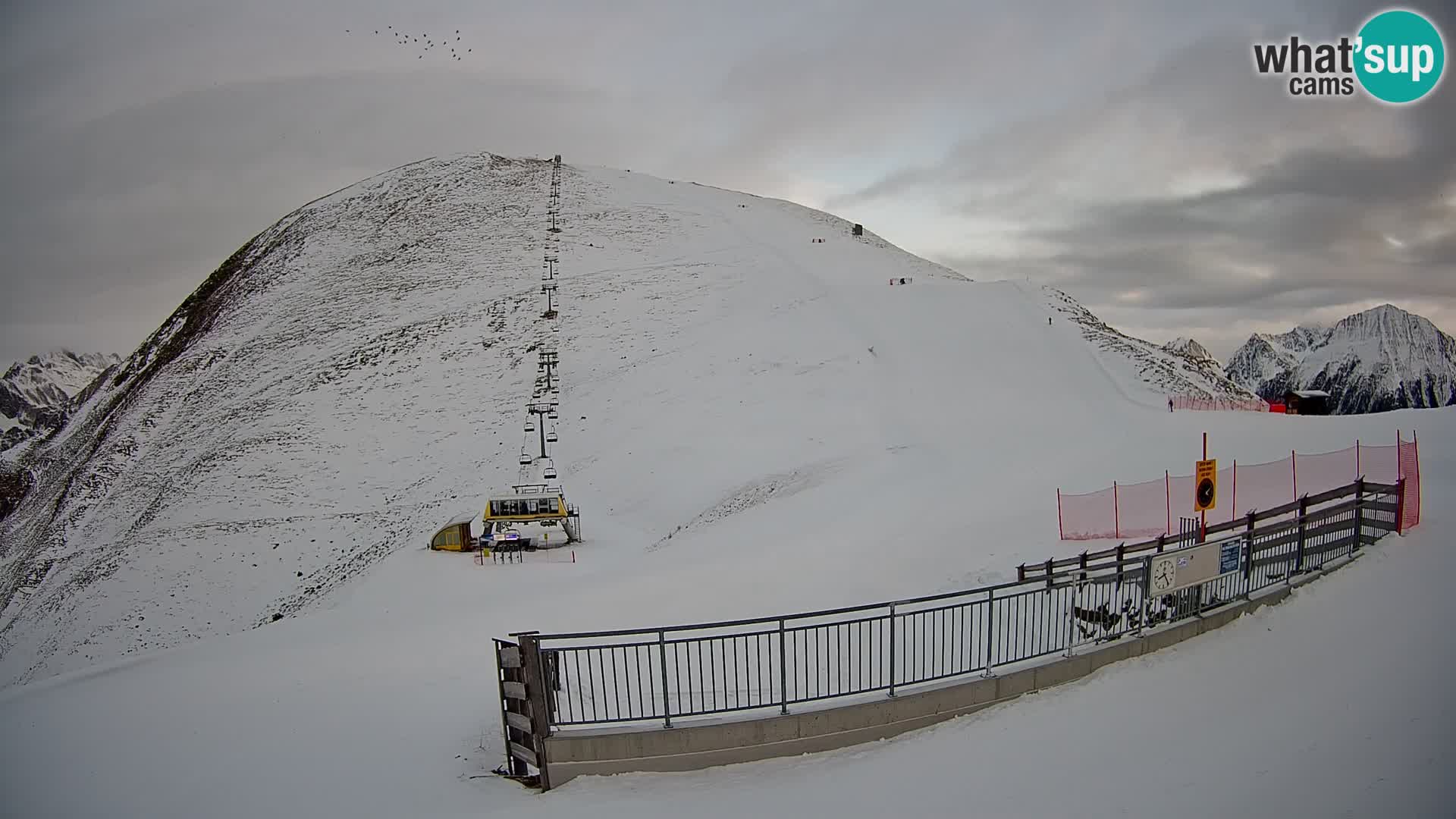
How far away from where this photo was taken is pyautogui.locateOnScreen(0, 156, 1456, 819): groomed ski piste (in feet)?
24.2

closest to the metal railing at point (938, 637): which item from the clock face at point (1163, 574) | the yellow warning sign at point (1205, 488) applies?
the clock face at point (1163, 574)

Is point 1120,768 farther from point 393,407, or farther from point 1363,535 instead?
point 393,407

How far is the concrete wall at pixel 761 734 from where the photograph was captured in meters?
8.09

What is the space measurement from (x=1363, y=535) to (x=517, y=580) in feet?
62.6

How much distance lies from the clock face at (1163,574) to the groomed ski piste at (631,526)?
31.5 inches

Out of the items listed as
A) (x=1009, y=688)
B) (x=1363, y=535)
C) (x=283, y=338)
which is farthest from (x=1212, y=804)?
(x=283, y=338)

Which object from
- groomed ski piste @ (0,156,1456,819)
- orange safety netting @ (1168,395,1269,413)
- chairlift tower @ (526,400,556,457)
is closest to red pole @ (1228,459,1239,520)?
groomed ski piste @ (0,156,1456,819)

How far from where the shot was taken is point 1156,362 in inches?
1571

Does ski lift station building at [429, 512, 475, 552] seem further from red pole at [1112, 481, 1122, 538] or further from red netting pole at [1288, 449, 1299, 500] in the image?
red netting pole at [1288, 449, 1299, 500]

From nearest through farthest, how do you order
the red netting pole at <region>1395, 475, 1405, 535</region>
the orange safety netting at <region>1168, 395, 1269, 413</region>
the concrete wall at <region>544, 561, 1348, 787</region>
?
the concrete wall at <region>544, 561, 1348, 787</region> → the red netting pole at <region>1395, 475, 1405, 535</region> → the orange safety netting at <region>1168, 395, 1269, 413</region>

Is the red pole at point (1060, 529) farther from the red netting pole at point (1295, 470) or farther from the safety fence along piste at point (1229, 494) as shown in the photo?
the red netting pole at point (1295, 470)

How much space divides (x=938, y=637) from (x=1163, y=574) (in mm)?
3287

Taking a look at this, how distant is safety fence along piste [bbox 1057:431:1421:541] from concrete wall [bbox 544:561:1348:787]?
954 cm

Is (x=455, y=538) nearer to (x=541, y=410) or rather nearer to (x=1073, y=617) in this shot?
(x=541, y=410)
